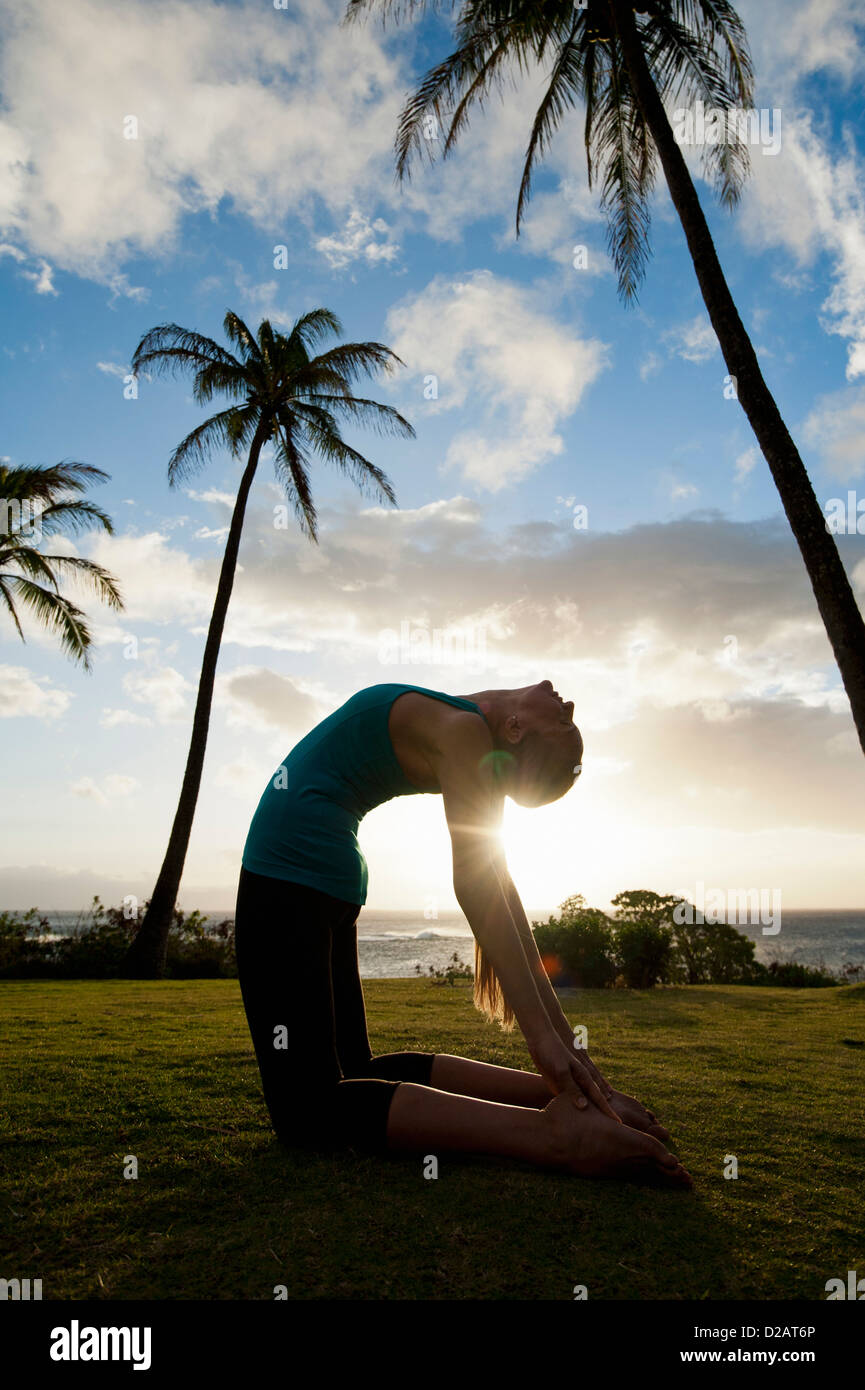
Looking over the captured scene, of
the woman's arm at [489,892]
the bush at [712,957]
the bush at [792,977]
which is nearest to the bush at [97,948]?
the bush at [712,957]

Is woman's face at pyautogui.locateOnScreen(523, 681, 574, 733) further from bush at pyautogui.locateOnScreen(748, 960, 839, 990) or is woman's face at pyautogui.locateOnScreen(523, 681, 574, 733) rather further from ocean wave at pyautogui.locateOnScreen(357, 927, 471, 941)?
ocean wave at pyautogui.locateOnScreen(357, 927, 471, 941)

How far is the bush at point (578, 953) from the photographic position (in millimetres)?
11555

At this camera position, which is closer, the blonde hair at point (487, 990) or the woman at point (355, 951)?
the woman at point (355, 951)

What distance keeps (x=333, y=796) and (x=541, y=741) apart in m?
0.80

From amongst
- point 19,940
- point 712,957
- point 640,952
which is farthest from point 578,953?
point 19,940

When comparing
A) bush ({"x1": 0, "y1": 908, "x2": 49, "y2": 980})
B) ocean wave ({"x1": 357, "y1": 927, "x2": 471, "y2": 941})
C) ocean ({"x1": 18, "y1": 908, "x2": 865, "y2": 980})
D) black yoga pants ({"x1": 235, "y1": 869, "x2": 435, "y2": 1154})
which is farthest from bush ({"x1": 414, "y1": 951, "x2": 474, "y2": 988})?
ocean wave ({"x1": 357, "y1": 927, "x2": 471, "y2": 941})

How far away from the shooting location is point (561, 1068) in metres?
2.33

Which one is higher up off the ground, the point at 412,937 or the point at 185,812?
the point at 185,812

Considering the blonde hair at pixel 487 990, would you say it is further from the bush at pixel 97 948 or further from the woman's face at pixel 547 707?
the bush at pixel 97 948

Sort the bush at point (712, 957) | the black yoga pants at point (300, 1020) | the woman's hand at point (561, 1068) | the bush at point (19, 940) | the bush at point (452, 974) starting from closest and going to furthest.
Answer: the woman's hand at point (561, 1068), the black yoga pants at point (300, 1020), the bush at point (452, 974), the bush at point (712, 957), the bush at point (19, 940)

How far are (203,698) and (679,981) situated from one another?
1071 centimetres

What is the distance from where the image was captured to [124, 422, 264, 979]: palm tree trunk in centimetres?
1416

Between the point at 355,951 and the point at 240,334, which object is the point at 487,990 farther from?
the point at 240,334
